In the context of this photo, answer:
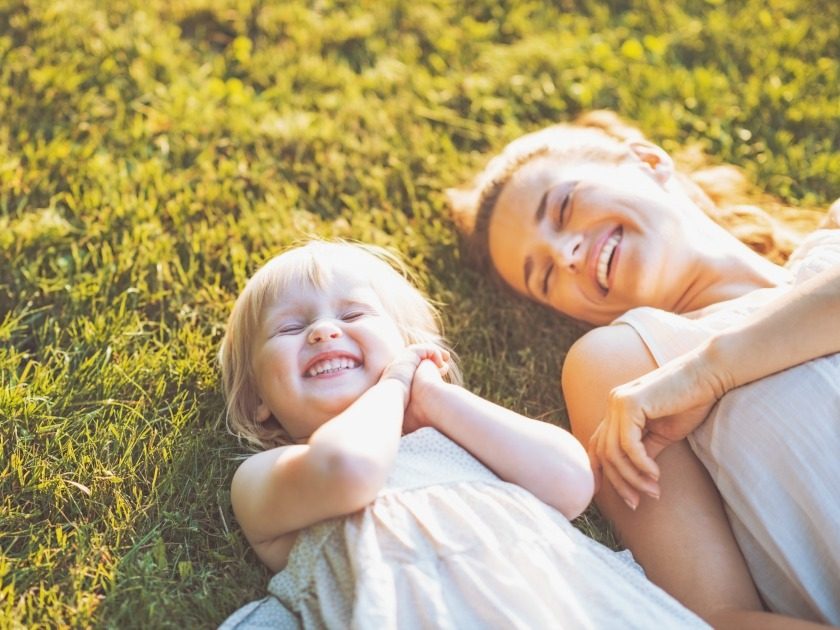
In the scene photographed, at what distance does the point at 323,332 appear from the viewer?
2668 millimetres

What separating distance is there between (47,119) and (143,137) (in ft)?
1.40

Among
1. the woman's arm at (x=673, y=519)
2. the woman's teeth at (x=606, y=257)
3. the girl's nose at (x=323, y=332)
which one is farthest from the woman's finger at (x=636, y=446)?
the girl's nose at (x=323, y=332)

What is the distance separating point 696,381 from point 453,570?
0.90 meters

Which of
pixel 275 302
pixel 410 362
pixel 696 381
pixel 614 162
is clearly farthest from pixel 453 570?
pixel 614 162

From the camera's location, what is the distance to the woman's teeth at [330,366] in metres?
2.69

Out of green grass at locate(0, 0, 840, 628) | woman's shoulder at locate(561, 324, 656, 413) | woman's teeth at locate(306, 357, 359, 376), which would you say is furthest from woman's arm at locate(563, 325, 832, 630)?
woman's teeth at locate(306, 357, 359, 376)

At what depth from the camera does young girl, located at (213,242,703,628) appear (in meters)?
2.24

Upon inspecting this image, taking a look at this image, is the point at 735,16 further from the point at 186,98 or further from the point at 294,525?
the point at 294,525

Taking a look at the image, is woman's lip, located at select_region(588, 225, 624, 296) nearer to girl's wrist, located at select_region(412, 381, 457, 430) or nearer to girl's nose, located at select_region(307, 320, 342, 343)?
girl's wrist, located at select_region(412, 381, 457, 430)

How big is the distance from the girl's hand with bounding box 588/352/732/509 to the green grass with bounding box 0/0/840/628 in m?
0.29

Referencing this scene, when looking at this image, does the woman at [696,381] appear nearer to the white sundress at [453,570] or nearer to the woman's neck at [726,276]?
the woman's neck at [726,276]

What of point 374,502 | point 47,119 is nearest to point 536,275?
point 374,502

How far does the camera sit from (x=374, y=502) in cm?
240

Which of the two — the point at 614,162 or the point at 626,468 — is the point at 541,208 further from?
the point at 626,468
